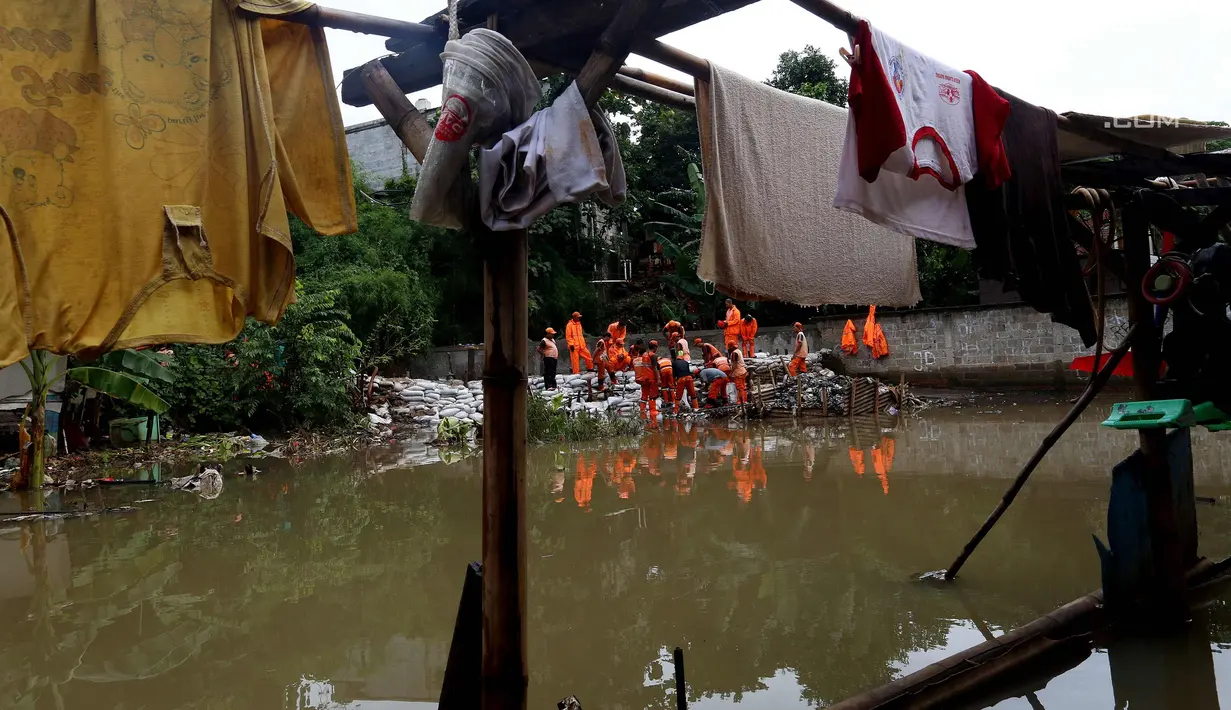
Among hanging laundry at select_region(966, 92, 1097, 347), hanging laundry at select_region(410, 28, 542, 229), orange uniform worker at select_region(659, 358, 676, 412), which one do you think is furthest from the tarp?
orange uniform worker at select_region(659, 358, 676, 412)

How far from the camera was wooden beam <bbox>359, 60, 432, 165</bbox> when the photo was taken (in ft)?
8.92

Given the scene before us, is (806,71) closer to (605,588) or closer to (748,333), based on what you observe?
(748,333)

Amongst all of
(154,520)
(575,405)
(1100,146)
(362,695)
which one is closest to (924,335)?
(575,405)

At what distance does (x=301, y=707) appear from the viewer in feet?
11.3

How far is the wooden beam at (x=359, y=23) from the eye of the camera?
2613 millimetres

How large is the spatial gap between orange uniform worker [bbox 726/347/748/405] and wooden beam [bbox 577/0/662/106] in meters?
12.4

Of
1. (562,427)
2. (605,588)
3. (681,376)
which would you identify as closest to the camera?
(605,588)

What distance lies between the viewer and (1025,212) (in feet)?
11.8

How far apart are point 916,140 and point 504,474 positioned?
2.03 metres

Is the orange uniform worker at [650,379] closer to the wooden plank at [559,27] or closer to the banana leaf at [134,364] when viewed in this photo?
the banana leaf at [134,364]

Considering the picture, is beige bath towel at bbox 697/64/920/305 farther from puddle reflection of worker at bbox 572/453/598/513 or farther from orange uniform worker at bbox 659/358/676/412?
orange uniform worker at bbox 659/358/676/412

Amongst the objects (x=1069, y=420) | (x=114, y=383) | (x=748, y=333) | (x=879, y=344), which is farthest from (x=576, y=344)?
(x=1069, y=420)

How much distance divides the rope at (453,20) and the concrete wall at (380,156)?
65.6 ft

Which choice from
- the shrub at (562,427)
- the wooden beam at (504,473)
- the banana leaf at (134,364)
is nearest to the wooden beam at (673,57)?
the wooden beam at (504,473)
